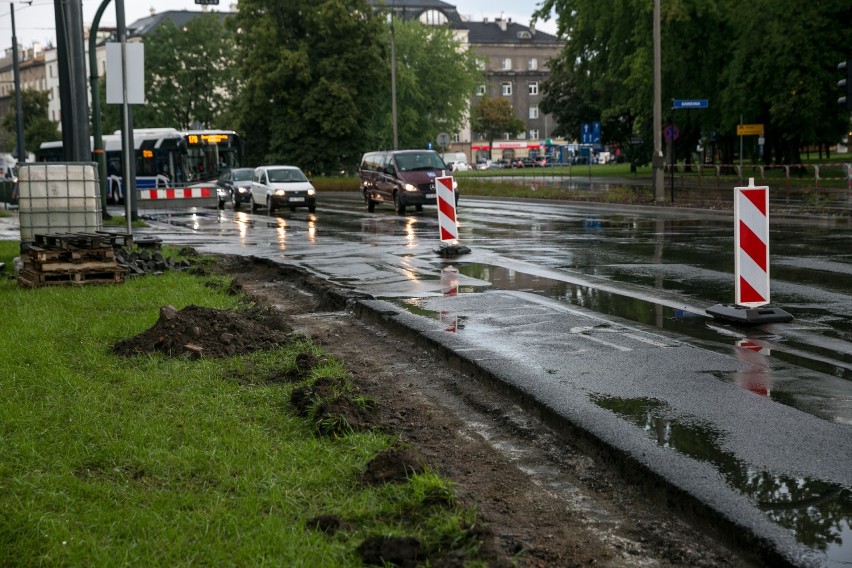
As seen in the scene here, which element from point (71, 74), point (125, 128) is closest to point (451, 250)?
point (125, 128)

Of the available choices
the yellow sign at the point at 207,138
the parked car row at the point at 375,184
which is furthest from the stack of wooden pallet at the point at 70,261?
the yellow sign at the point at 207,138

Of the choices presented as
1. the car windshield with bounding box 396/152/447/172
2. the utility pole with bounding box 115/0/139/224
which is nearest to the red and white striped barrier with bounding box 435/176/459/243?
the utility pole with bounding box 115/0/139/224

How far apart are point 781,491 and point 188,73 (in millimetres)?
91325

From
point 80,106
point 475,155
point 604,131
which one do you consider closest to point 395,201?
point 80,106

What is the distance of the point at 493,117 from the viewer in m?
141

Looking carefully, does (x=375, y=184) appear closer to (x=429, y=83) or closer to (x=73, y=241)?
(x=73, y=241)

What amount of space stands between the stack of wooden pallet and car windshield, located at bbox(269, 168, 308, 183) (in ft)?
79.5

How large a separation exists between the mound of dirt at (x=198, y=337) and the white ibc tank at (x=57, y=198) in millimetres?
7335

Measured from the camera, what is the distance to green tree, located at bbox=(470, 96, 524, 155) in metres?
142

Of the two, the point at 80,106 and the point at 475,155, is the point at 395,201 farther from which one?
the point at 475,155

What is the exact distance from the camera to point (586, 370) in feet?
25.6

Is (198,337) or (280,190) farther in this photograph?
(280,190)

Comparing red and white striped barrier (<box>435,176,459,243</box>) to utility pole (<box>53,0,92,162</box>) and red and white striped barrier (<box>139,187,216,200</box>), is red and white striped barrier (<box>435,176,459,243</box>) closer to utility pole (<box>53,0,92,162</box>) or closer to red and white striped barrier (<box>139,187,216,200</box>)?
utility pole (<box>53,0,92,162</box>)

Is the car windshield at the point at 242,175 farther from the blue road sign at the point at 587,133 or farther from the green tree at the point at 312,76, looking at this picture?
the green tree at the point at 312,76
